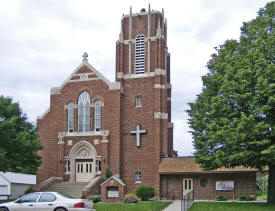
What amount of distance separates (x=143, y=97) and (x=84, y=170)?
27.8 feet

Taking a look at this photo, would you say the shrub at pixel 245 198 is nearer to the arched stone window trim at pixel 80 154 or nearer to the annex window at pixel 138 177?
the annex window at pixel 138 177

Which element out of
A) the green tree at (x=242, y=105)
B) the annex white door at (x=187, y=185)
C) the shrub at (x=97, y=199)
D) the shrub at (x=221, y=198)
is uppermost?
the green tree at (x=242, y=105)

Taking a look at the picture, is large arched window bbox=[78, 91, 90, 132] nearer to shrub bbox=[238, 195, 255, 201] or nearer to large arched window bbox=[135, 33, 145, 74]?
large arched window bbox=[135, 33, 145, 74]

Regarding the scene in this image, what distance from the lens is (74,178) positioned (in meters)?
39.8

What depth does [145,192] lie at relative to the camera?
35.1 metres

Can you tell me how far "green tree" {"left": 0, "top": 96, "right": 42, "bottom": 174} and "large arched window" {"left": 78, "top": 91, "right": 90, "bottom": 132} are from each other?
8300 millimetres

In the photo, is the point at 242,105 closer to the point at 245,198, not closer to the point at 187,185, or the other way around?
the point at 245,198

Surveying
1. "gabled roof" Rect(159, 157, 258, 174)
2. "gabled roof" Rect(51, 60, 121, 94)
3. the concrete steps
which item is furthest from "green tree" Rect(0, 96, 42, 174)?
"gabled roof" Rect(159, 157, 258, 174)

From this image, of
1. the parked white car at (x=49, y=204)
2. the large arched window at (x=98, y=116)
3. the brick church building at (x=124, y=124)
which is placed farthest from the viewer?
the large arched window at (x=98, y=116)

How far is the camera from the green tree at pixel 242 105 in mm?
24359

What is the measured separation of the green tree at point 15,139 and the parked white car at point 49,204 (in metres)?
8.47

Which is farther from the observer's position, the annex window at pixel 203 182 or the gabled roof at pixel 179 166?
the annex window at pixel 203 182

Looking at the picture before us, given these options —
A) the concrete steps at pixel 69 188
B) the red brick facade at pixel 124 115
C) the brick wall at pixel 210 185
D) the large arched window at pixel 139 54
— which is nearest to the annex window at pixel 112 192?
the concrete steps at pixel 69 188

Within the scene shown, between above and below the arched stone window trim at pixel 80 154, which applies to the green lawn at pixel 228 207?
below
